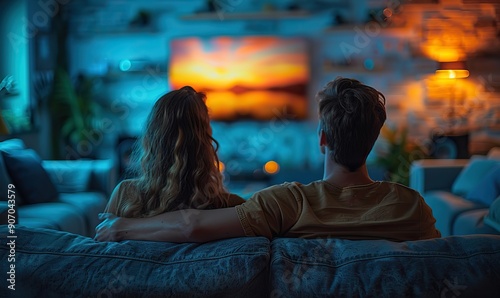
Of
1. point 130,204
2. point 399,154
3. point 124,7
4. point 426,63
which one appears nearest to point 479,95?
point 426,63

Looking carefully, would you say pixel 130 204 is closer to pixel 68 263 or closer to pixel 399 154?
pixel 68 263

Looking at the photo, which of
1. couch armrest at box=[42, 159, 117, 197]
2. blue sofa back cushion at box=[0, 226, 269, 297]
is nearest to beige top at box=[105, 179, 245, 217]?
blue sofa back cushion at box=[0, 226, 269, 297]

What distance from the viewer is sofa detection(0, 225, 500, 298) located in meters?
1.18

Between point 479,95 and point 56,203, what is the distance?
449 cm

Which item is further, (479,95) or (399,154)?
(479,95)

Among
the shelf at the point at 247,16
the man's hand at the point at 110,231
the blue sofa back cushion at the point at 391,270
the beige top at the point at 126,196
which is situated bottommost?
the blue sofa back cushion at the point at 391,270

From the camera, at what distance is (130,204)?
1.57 meters

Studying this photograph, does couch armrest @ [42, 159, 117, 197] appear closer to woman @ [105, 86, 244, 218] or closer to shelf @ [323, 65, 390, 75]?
shelf @ [323, 65, 390, 75]

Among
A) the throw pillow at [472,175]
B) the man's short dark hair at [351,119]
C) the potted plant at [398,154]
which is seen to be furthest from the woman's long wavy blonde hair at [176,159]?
the potted plant at [398,154]

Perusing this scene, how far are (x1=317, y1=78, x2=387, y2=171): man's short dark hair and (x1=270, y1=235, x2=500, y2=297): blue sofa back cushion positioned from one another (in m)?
→ 0.34

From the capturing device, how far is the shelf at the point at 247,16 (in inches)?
252

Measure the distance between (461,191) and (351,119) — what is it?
2.93m
